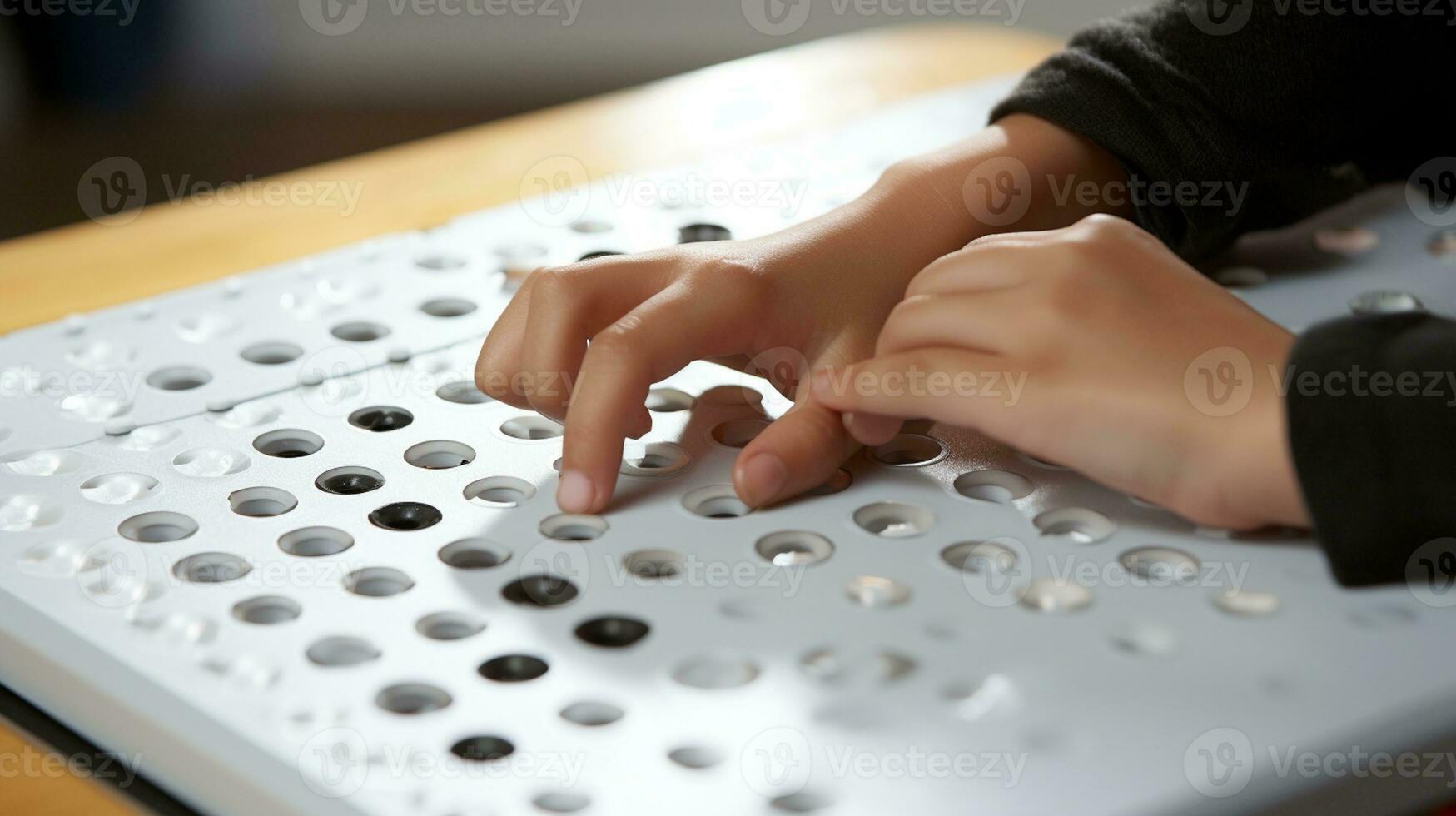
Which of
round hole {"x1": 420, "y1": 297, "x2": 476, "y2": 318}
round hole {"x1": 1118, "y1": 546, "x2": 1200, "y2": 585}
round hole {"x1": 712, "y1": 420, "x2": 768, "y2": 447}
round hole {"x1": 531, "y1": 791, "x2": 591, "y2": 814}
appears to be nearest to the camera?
round hole {"x1": 531, "y1": 791, "x2": 591, "y2": 814}

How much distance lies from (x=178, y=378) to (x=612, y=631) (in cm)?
28

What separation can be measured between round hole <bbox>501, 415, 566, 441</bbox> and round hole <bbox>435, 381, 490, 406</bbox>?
18mm

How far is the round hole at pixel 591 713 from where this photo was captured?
1.38 feet

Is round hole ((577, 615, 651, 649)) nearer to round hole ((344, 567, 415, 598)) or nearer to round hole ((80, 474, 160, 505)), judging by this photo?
round hole ((344, 567, 415, 598))

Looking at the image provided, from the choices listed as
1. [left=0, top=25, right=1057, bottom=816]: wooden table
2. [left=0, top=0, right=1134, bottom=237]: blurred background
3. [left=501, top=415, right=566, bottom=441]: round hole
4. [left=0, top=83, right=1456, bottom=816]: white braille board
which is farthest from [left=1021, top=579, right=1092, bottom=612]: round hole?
[left=0, top=0, right=1134, bottom=237]: blurred background

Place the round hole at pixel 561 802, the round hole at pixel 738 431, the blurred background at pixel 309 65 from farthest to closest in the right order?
the blurred background at pixel 309 65 → the round hole at pixel 738 431 → the round hole at pixel 561 802

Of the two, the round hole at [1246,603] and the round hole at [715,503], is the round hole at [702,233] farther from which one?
the round hole at [1246,603]

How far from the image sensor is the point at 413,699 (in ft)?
1.43

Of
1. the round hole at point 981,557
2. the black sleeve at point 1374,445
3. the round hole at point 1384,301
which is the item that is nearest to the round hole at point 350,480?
the round hole at point 981,557

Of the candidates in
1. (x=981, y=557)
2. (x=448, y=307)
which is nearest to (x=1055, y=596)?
(x=981, y=557)

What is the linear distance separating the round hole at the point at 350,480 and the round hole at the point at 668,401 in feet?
0.38

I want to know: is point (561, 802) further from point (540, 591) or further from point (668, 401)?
point (668, 401)

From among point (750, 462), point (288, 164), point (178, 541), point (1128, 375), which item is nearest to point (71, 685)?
point (178, 541)

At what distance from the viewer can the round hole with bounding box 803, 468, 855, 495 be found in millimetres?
550
